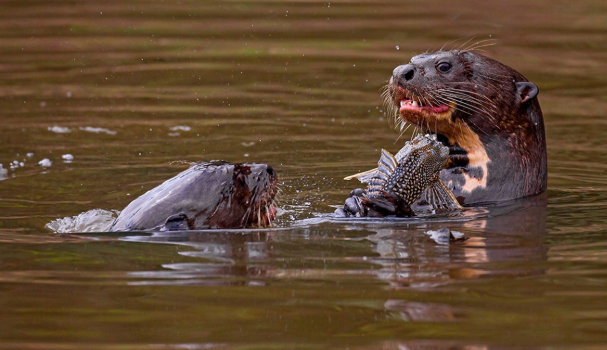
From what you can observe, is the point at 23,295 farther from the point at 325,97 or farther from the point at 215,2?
the point at 215,2

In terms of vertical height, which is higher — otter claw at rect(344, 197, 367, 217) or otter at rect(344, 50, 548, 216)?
otter at rect(344, 50, 548, 216)

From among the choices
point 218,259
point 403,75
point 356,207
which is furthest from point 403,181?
point 218,259

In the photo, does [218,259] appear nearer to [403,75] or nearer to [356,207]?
[356,207]

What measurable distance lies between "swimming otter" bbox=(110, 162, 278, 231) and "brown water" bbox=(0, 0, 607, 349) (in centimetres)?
11

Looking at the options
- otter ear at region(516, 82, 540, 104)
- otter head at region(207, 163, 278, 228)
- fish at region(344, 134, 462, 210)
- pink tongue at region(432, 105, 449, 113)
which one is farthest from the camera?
otter ear at region(516, 82, 540, 104)

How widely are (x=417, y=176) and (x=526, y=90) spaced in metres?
1.04

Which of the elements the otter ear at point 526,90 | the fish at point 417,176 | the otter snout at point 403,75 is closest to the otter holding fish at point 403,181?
the fish at point 417,176

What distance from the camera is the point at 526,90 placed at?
5.79m

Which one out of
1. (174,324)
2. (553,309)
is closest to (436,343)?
(553,309)

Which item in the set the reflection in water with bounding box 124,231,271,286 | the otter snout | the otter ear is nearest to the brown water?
the reflection in water with bounding box 124,231,271,286

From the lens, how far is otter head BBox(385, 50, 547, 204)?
5.62 metres

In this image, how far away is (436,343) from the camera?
3.26 m

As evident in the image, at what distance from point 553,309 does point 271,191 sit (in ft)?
6.18

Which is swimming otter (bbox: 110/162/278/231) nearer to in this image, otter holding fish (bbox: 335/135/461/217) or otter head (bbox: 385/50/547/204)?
otter holding fish (bbox: 335/135/461/217)
